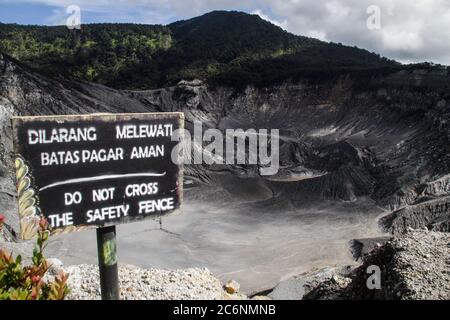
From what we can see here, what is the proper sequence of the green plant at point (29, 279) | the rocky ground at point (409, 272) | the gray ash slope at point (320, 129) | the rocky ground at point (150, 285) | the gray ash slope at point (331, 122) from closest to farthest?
the green plant at point (29, 279) → the rocky ground at point (409, 272) → the rocky ground at point (150, 285) → the gray ash slope at point (320, 129) → the gray ash slope at point (331, 122)

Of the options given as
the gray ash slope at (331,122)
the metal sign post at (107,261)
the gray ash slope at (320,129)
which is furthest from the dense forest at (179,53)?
the metal sign post at (107,261)

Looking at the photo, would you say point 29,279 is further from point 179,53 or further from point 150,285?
point 179,53

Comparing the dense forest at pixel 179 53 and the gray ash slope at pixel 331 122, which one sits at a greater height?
the dense forest at pixel 179 53

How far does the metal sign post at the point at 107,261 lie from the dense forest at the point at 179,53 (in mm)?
57416

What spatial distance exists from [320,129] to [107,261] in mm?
51711

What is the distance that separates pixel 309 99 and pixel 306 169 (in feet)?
67.3

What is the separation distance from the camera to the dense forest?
6975 centimetres

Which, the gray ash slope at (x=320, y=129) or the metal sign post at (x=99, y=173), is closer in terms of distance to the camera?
the metal sign post at (x=99, y=173)

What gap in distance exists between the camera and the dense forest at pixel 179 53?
69750 mm

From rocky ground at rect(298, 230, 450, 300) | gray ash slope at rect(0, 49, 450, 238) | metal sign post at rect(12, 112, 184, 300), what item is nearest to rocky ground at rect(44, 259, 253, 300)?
rocky ground at rect(298, 230, 450, 300)

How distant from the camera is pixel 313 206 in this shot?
99.2ft

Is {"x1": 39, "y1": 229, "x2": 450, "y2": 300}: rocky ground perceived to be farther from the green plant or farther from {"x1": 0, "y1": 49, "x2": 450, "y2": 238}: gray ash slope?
{"x1": 0, "y1": 49, "x2": 450, "y2": 238}: gray ash slope

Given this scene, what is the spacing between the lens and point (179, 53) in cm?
8462

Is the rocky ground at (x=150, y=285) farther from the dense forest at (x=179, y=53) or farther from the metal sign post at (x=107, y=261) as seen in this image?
the dense forest at (x=179, y=53)
